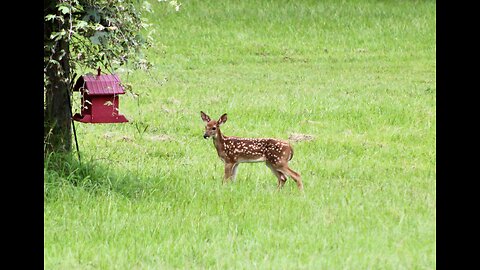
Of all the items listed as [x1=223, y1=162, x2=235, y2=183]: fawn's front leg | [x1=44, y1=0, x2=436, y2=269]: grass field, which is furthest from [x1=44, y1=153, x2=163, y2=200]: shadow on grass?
[x1=223, y1=162, x2=235, y2=183]: fawn's front leg

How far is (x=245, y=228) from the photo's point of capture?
28.2 ft

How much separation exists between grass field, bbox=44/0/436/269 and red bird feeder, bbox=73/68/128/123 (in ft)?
1.98

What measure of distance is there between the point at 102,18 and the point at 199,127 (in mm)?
5021

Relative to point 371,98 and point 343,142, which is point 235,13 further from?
point 343,142

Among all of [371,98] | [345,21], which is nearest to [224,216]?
[371,98]

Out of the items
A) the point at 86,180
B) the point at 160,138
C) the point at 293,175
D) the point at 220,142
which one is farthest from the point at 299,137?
the point at 86,180

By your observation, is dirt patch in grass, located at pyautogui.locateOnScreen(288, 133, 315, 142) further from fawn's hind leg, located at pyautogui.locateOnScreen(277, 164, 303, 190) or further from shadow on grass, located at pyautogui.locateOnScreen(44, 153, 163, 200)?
shadow on grass, located at pyautogui.locateOnScreen(44, 153, 163, 200)

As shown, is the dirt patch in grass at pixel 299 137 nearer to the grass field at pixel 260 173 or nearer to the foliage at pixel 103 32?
the grass field at pixel 260 173

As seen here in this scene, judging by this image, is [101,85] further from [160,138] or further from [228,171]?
[160,138]

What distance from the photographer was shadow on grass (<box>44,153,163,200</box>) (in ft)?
Result: 31.1

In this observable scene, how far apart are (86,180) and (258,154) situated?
5.52 ft

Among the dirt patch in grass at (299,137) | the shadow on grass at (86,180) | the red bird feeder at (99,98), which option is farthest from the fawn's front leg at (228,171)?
the dirt patch in grass at (299,137)

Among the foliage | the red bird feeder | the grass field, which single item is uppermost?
the foliage
